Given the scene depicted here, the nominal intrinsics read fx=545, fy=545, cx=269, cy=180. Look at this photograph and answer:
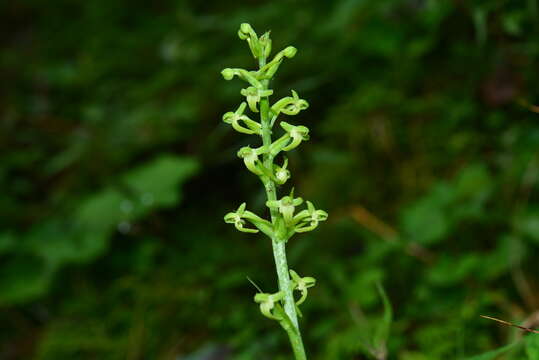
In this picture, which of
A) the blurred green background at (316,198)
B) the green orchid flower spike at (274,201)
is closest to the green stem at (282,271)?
the green orchid flower spike at (274,201)

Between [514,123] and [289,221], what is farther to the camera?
[514,123]

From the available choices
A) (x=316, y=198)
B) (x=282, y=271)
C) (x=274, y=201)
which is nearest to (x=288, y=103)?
(x=274, y=201)

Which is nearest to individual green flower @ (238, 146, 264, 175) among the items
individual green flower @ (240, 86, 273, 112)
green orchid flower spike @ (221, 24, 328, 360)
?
green orchid flower spike @ (221, 24, 328, 360)

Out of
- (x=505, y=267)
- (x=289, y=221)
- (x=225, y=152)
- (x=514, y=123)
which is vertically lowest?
(x=289, y=221)

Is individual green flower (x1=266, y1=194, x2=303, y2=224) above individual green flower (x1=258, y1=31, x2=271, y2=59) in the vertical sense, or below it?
below

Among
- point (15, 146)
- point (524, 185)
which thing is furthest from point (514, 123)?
point (15, 146)

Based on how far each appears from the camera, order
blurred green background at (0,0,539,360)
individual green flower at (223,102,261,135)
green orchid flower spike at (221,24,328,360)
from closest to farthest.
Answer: green orchid flower spike at (221,24,328,360)
individual green flower at (223,102,261,135)
blurred green background at (0,0,539,360)

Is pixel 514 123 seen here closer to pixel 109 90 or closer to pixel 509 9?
pixel 509 9

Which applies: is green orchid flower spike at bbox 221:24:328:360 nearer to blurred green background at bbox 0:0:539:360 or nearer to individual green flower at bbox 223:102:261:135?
individual green flower at bbox 223:102:261:135
